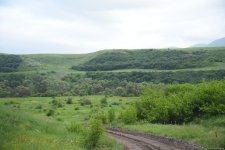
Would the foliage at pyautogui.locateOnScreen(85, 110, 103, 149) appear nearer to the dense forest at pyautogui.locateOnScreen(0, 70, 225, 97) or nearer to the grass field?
the grass field

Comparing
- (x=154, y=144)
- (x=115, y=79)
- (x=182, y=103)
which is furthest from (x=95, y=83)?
(x=154, y=144)

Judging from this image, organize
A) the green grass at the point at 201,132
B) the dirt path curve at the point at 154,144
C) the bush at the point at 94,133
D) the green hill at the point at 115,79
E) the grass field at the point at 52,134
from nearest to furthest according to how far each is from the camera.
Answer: the grass field at the point at 52,134
the bush at the point at 94,133
the green grass at the point at 201,132
the dirt path curve at the point at 154,144
the green hill at the point at 115,79

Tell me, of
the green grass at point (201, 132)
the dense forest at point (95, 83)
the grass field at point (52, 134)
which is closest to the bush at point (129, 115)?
the green grass at point (201, 132)

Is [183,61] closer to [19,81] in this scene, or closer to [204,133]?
[19,81]

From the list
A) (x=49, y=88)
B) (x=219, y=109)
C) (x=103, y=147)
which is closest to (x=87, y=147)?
(x=103, y=147)

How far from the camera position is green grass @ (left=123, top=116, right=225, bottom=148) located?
28.0 meters

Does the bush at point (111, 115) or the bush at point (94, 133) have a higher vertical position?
the bush at point (94, 133)

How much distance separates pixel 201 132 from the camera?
32.5 meters

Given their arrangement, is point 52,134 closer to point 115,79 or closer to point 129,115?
point 129,115

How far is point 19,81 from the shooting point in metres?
159

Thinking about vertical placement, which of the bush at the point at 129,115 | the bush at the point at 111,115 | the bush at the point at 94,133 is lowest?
the bush at the point at 111,115

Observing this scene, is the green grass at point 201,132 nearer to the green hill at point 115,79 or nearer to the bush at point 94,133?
the bush at point 94,133

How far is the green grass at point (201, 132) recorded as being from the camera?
2797 centimetres

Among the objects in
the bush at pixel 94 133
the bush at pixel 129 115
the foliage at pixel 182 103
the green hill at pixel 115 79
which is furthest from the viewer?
the green hill at pixel 115 79
